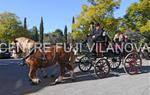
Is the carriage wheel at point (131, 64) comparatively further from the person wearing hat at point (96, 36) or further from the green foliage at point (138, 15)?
the green foliage at point (138, 15)

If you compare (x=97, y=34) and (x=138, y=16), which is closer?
(x=97, y=34)

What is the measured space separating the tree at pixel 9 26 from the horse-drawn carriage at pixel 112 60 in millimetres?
40497

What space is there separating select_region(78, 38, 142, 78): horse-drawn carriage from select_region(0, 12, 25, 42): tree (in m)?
40.5

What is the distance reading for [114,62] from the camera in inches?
613

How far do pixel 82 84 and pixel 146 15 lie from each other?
96.6ft

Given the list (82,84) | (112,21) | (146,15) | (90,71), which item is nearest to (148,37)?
(146,15)

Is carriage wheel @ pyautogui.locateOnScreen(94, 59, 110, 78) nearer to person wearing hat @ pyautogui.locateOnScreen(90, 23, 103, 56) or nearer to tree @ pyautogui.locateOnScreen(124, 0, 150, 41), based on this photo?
person wearing hat @ pyautogui.locateOnScreen(90, 23, 103, 56)

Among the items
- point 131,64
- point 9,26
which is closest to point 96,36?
point 131,64

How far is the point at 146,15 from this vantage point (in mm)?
40500

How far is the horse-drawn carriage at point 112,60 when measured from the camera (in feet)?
45.8

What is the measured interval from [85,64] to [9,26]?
4371 cm

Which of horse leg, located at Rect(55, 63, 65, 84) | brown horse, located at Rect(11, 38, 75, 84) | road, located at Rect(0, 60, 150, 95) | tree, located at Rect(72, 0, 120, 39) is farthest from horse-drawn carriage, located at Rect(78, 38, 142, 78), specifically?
tree, located at Rect(72, 0, 120, 39)

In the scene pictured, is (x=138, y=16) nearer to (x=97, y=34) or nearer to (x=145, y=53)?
(x=145, y=53)

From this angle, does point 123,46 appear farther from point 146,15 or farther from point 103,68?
point 146,15
